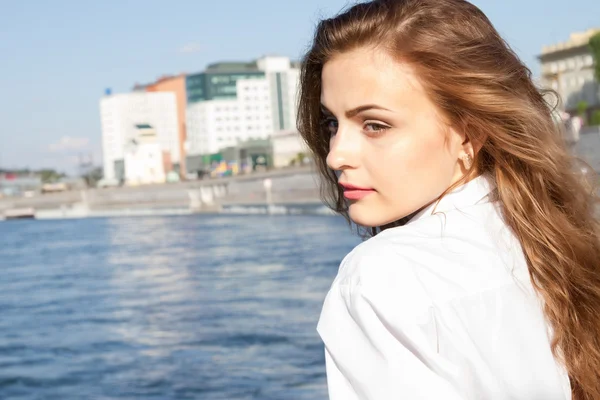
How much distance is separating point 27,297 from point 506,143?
10980 millimetres

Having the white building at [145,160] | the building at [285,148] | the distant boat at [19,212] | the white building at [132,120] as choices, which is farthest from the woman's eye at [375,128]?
the white building at [132,120]

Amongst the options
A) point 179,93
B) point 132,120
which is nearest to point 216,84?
point 179,93

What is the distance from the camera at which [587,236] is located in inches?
54.4

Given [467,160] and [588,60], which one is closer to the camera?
[467,160]

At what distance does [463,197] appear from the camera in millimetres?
1276

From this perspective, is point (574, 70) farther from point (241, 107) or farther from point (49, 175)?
point (49, 175)

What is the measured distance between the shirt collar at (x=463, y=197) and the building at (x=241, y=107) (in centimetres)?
12677

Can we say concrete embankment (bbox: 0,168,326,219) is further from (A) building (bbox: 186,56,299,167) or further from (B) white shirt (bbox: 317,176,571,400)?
(A) building (bbox: 186,56,299,167)

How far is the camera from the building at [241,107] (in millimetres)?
130500

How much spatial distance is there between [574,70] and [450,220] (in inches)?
2669

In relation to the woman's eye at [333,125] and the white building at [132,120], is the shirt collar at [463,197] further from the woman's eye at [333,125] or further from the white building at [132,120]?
the white building at [132,120]

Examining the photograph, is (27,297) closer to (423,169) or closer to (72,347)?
(72,347)

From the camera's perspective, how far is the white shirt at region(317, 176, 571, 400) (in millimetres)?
1051

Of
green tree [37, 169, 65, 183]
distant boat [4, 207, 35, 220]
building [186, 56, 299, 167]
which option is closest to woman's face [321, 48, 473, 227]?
distant boat [4, 207, 35, 220]
